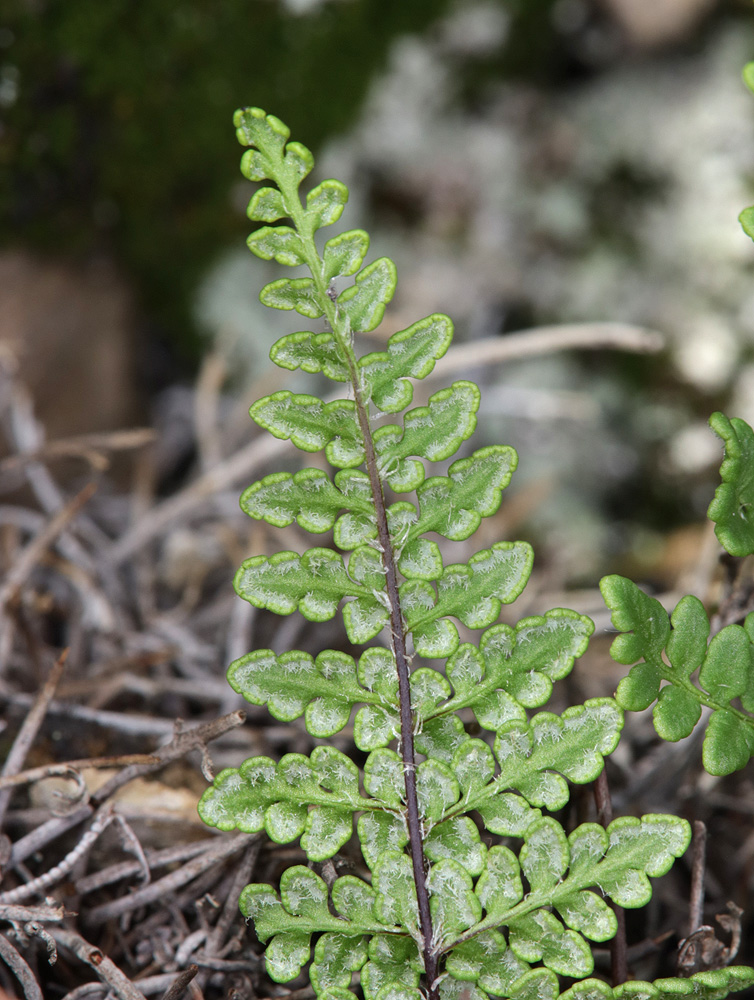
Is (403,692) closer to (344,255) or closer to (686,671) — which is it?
(686,671)

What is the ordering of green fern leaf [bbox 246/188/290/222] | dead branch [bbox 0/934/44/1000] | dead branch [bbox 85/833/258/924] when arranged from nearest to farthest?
green fern leaf [bbox 246/188/290/222] → dead branch [bbox 0/934/44/1000] → dead branch [bbox 85/833/258/924]

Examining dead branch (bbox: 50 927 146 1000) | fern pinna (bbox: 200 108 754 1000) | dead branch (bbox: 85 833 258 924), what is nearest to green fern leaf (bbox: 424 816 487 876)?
fern pinna (bbox: 200 108 754 1000)

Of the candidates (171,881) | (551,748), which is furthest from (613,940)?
(171,881)

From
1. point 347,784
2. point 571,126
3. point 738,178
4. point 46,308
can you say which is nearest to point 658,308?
point 738,178

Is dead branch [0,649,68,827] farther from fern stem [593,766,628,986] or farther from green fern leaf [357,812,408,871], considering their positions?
fern stem [593,766,628,986]

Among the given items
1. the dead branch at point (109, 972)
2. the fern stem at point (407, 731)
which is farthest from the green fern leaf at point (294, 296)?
the dead branch at point (109, 972)

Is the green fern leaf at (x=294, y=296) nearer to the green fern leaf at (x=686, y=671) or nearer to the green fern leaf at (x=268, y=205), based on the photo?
the green fern leaf at (x=268, y=205)

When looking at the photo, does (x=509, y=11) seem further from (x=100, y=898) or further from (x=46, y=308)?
(x=100, y=898)

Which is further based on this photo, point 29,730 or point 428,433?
point 29,730
